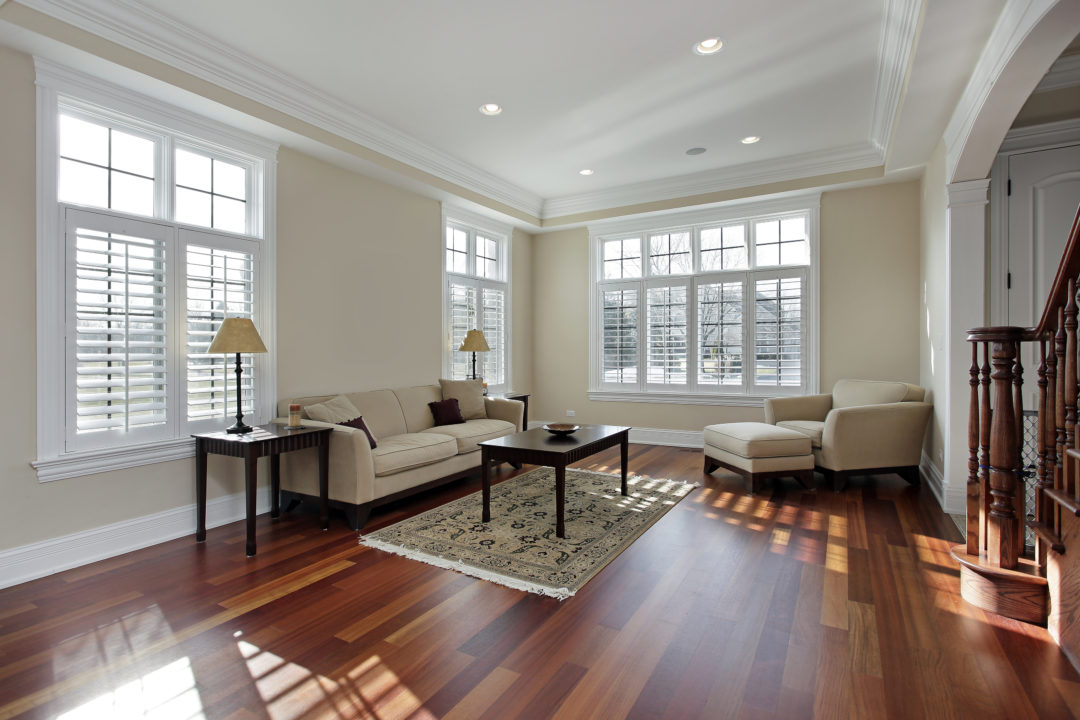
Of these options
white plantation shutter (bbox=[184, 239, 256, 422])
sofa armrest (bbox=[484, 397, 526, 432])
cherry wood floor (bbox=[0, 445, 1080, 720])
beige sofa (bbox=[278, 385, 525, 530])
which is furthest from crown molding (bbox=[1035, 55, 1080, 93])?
white plantation shutter (bbox=[184, 239, 256, 422])

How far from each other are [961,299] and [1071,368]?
2.03 metres

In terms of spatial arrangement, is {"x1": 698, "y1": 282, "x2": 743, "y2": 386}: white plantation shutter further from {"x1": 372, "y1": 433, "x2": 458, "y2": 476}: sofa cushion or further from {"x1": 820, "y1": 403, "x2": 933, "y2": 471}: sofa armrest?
{"x1": 372, "y1": 433, "x2": 458, "y2": 476}: sofa cushion

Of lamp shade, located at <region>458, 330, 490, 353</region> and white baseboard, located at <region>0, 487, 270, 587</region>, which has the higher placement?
lamp shade, located at <region>458, 330, 490, 353</region>

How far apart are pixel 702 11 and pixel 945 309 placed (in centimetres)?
282

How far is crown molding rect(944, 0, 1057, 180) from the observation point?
2393mm

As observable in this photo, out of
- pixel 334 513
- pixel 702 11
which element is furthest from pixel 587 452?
pixel 702 11

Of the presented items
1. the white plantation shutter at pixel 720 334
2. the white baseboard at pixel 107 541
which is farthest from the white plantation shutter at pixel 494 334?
the white baseboard at pixel 107 541

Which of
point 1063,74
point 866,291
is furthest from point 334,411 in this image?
point 1063,74

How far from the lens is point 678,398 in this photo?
6566 mm

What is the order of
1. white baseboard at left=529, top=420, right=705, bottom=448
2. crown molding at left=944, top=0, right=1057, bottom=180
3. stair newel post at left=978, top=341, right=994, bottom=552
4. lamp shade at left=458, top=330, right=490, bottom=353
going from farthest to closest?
white baseboard at left=529, top=420, right=705, bottom=448, lamp shade at left=458, top=330, right=490, bottom=353, stair newel post at left=978, top=341, right=994, bottom=552, crown molding at left=944, top=0, right=1057, bottom=180

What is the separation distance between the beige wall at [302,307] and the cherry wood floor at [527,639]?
414 millimetres

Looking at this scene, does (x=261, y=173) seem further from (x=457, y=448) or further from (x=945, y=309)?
(x=945, y=309)

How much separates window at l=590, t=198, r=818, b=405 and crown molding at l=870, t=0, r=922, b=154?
155 centimetres

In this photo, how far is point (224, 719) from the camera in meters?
1.81
